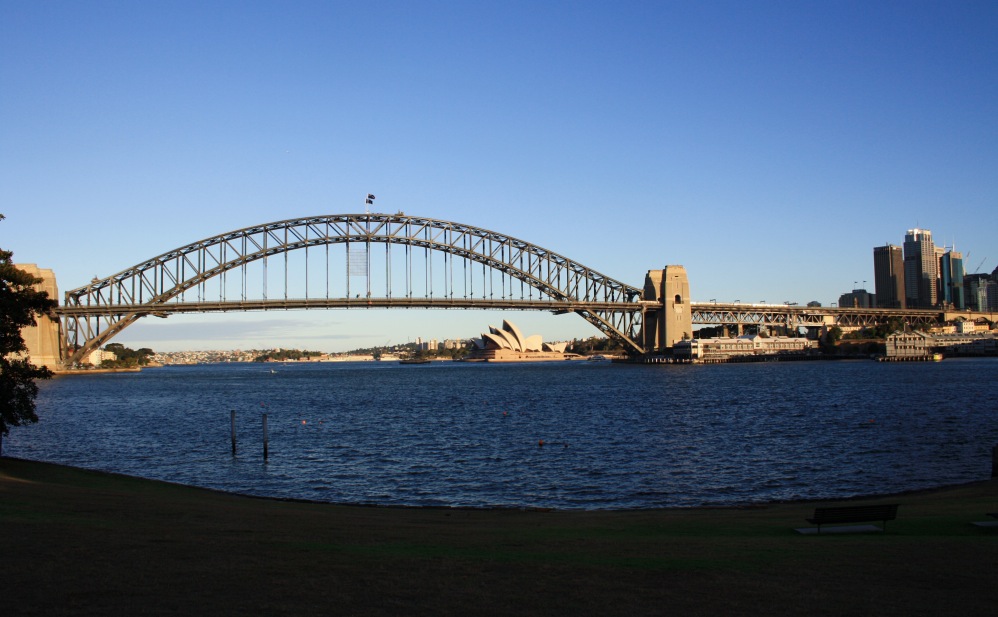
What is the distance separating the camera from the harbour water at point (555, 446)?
64.6 feet

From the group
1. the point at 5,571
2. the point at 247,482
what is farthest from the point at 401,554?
the point at 247,482

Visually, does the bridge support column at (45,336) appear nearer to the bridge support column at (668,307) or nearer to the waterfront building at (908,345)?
the bridge support column at (668,307)

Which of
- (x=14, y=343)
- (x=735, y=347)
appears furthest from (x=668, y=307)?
(x=14, y=343)

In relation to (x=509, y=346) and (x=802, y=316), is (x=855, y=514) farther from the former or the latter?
(x=509, y=346)

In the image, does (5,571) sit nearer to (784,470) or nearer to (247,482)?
(247,482)

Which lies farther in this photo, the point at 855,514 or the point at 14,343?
the point at 14,343

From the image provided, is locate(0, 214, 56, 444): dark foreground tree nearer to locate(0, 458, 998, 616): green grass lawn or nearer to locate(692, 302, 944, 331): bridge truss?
locate(0, 458, 998, 616): green grass lawn

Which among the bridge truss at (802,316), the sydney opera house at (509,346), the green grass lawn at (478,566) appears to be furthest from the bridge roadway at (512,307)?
the green grass lawn at (478,566)

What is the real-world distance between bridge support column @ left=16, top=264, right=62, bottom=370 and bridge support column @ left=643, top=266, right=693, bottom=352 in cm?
7152

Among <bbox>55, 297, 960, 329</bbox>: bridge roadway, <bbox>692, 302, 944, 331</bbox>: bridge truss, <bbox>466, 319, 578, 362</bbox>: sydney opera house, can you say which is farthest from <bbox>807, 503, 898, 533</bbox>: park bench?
<bbox>466, 319, 578, 362</bbox>: sydney opera house

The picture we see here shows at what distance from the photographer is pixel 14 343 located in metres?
21.3

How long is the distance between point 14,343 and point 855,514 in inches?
780

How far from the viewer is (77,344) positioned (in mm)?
99938

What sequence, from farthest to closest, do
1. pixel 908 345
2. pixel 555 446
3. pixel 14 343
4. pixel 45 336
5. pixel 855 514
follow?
pixel 908 345
pixel 45 336
pixel 555 446
pixel 14 343
pixel 855 514
